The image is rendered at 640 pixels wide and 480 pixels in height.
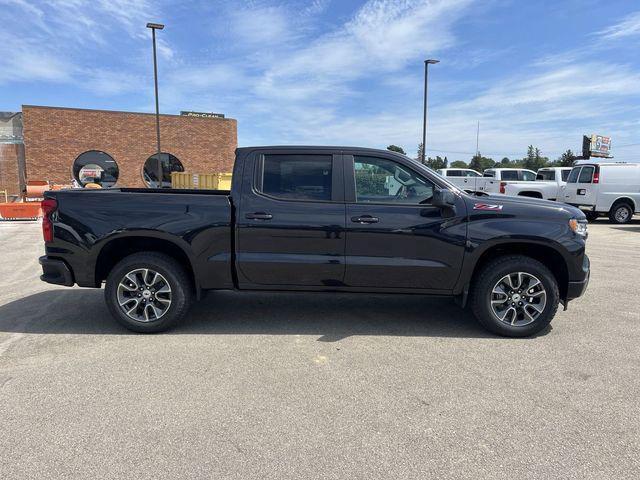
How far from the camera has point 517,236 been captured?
14.4ft

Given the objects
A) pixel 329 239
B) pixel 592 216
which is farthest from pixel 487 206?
pixel 592 216

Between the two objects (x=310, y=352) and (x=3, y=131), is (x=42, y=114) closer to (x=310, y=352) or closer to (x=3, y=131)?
(x=3, y=131)

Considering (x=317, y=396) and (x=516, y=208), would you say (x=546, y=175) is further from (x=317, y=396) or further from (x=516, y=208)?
(x=317, y=396)

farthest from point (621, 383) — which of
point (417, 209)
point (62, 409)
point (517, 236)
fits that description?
point (62, 409)

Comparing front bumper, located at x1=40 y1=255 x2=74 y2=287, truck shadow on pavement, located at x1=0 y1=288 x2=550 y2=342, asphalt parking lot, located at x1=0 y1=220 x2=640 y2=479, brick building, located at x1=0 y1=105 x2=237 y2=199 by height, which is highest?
brick building, located at x1=0 y1=105 x2=237 y2=199

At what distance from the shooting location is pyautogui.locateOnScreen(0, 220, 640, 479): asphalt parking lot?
258cm

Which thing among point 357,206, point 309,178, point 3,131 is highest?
point 3,131

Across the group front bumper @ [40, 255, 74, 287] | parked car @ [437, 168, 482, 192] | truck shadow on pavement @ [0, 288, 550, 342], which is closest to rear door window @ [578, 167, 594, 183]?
parked car @ [437, 168, 482, 192]

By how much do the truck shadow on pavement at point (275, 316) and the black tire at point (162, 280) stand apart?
0.16 meters

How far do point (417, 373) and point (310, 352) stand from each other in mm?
977

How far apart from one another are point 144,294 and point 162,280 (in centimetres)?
23

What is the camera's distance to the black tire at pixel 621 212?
1631 cm

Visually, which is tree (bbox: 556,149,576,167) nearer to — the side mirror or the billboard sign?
the billboard sign

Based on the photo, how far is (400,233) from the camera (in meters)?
4.40
